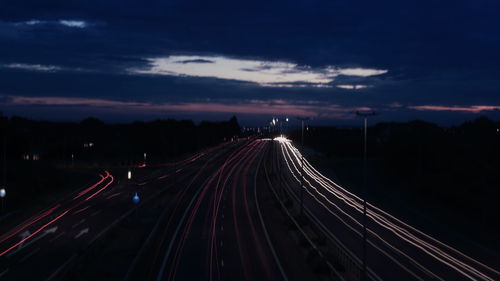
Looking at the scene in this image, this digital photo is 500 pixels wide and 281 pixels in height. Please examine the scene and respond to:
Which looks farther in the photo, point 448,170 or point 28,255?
point 448,170

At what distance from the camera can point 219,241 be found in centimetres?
3009

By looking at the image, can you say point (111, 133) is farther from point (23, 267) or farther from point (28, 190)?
point (23, 267)

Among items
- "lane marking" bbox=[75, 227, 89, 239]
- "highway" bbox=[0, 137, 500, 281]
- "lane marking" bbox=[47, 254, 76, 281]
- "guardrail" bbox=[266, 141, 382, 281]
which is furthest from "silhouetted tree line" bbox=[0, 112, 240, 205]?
"guardrail" bbox=[266, 141, 382, 281]

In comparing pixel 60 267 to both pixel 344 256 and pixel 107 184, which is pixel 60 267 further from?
pixel 107 184

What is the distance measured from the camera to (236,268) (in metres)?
24.5

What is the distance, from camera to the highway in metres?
23.6

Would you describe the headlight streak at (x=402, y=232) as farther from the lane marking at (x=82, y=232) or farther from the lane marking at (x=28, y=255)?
the lane marking at (x=28, y=255)

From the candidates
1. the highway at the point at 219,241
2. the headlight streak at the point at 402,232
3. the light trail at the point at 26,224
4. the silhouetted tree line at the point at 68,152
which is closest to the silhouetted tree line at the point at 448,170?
the headlight streak at the point at 402,232

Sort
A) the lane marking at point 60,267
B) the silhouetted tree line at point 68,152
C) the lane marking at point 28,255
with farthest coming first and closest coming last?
the silhouetted tree line at point 68,152 → the lane marking at point 28,255 → the lane marking at point 60,267

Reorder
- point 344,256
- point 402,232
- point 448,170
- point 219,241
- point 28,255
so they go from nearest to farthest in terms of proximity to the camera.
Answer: point 28,255
point 344,256
point 219,241
point 402,232
point 448,170

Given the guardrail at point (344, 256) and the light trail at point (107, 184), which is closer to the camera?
the guardrail at point (344, 256)

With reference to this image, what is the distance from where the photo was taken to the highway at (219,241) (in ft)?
77.4

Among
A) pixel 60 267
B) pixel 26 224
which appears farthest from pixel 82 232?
pixel 60 267

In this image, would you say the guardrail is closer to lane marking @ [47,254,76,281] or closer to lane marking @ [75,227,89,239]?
lane marking @ [47,254,76,281]
